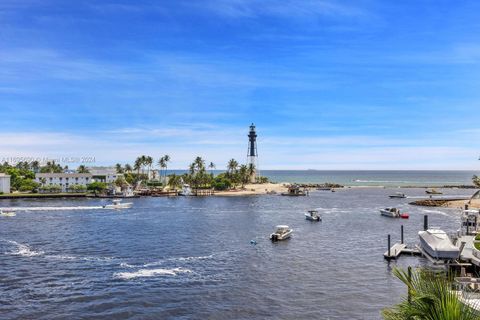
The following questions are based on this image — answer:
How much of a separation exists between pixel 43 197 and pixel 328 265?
6741 inches

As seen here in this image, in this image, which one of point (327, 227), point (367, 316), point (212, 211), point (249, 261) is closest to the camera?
point (367, 316)

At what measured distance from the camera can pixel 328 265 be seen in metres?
61.9

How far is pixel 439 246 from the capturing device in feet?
200

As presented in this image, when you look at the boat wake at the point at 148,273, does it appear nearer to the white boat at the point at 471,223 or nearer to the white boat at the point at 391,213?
the white boat at the point at 471,223

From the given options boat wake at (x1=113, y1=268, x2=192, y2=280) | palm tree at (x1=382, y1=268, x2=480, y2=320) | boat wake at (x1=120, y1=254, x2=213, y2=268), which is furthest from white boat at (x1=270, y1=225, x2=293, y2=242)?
palm tree at (x1=382, y1=268, x2=480, y2=320)

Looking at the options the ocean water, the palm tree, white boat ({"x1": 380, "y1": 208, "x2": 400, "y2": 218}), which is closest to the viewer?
the palm tree

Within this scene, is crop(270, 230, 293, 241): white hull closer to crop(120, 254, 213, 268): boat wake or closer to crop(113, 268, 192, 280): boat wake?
crop(120, 254, 213, 268): boat wake

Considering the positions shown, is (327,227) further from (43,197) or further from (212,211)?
(43,197)

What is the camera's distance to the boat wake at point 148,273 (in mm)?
55312

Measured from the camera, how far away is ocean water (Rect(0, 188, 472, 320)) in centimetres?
4344

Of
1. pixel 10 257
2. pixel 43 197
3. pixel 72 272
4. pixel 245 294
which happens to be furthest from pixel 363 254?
pixel 43 197

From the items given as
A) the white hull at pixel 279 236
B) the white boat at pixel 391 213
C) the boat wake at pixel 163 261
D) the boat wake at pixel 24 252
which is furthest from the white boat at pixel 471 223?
the boat wake at pixel 24 252

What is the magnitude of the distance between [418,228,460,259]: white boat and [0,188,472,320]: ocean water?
3581 mm

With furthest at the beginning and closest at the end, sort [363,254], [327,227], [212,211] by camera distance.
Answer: [212,211] → [327,227] → [363,254]
